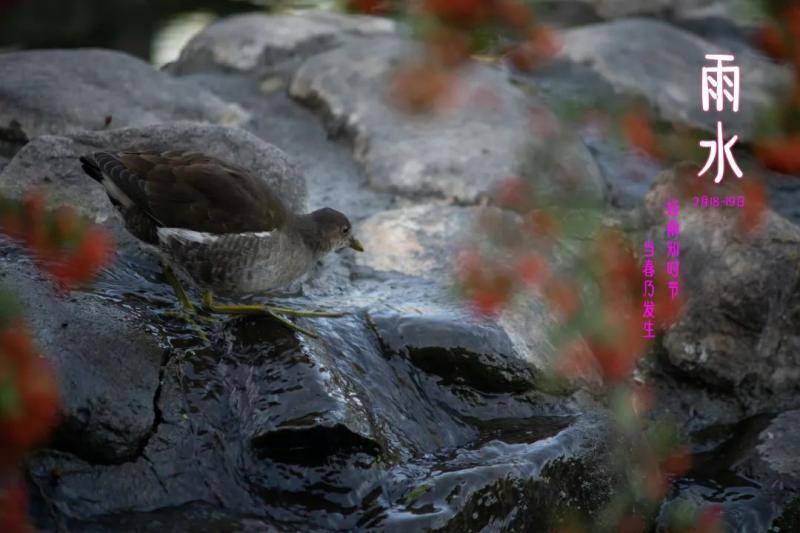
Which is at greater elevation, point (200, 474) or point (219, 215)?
point (219, 215)

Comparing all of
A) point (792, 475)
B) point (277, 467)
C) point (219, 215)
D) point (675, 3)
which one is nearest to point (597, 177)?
point (792, 475)

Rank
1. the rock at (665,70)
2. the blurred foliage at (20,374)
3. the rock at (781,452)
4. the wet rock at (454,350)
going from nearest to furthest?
the blurred foliage at (20,374), the wet rock at (454,350), the rock at (781,452), the rock at (665,70)

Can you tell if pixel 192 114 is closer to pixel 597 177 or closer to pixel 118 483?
pixel 597 177

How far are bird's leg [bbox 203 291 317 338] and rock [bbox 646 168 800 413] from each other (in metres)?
2.54

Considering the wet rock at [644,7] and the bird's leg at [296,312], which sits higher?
the bird's leg at [296,312]

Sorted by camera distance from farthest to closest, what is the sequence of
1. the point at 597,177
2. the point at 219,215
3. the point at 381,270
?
the point at 597,177, the point at 381,270, the point at 219,215

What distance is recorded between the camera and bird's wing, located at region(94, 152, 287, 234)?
4.35 meters

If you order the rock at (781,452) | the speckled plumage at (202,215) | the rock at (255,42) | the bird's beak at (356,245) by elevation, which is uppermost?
the speckled plumage at (202,215)

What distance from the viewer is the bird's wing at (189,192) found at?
14.3 feet

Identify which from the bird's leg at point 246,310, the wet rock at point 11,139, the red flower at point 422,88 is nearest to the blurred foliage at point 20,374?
the bird's leg at point 246,310

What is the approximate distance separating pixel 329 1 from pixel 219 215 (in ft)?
25.8

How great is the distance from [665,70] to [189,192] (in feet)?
18.1

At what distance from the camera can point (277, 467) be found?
3.81 meters

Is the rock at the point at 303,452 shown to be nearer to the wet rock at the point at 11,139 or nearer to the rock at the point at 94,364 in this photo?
the rock at the point at 94,364
